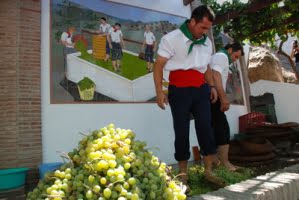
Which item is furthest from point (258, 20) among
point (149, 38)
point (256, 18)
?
point (149, 38)

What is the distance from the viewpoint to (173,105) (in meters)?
3.54

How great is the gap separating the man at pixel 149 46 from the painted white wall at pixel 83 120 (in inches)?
28.9

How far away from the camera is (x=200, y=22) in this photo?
11.3ft

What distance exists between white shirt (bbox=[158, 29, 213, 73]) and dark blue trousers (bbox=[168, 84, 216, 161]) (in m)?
0.22

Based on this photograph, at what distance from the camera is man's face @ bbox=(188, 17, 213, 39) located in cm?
345

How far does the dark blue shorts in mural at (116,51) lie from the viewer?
5.59m

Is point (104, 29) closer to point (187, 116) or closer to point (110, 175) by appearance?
point (187, 116)

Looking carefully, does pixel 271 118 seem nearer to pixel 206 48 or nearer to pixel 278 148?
pixel 278 148

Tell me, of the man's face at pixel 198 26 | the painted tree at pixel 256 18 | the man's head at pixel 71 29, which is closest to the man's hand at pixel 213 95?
the man's face at pixel 198 26

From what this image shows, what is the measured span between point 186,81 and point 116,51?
2.40 m

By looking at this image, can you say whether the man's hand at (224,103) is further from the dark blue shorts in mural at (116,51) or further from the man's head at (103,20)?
the man's head at (103,20)

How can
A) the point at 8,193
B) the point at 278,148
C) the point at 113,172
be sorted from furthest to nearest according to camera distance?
1. the point at 278,148
2. the point at 8,193
3. the point at 113,172

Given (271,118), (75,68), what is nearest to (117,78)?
(75,68)

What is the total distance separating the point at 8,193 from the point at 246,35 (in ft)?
21.8
